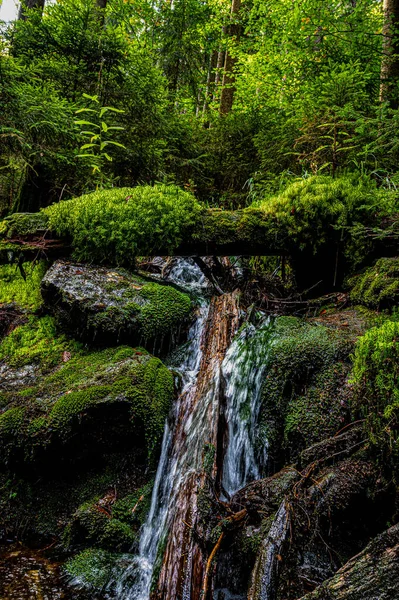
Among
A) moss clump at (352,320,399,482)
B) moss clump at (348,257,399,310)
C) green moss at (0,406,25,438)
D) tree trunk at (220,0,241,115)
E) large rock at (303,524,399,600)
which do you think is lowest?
green moss at (0,406,25,438)

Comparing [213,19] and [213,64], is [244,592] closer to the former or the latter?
[213,19]

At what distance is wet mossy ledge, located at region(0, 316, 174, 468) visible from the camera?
3875mm

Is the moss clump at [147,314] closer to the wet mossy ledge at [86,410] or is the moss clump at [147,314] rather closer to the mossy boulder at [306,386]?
the wet mossy ledge at [86,410]

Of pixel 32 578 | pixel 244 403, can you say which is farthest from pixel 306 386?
pixel 32 578

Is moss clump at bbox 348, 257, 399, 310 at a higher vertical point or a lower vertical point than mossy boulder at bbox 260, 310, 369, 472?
higher

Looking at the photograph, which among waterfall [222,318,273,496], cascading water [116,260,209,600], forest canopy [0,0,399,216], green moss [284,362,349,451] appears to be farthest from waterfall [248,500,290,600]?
forest canopy [0,0,399,216]

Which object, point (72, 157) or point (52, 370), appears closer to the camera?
point (52, 370)

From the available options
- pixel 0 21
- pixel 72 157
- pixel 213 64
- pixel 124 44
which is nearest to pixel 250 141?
pixel 124 44

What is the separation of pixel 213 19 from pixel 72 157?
11229mm

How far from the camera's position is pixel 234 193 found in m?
8.11

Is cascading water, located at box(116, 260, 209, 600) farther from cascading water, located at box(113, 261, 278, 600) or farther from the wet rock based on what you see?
the wet rock

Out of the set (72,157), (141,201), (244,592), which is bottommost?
(244,592)

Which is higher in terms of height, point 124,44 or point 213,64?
point 213,64

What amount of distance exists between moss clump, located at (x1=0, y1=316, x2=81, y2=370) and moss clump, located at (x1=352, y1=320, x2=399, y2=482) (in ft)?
12.0
